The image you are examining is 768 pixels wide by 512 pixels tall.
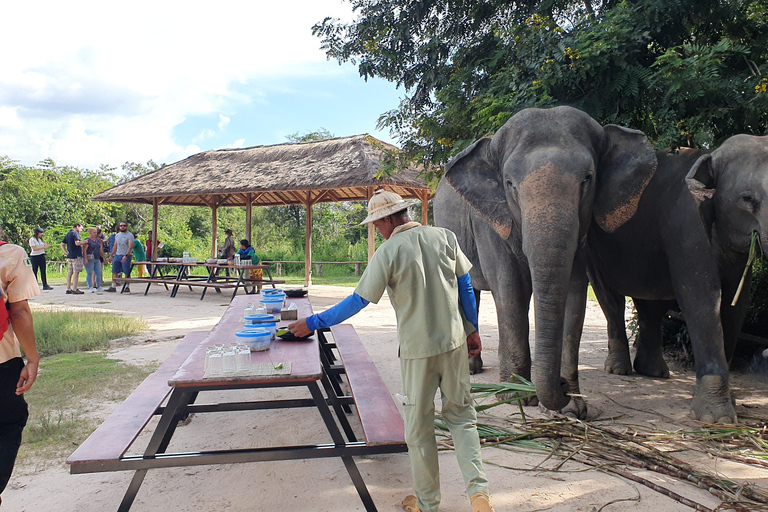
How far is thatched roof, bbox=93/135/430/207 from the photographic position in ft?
51.7

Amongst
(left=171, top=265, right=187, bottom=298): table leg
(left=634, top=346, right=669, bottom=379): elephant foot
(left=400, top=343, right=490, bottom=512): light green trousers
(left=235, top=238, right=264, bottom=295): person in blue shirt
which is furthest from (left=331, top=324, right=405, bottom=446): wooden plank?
(left=171, top=265, right=187, bottom=298): table leg

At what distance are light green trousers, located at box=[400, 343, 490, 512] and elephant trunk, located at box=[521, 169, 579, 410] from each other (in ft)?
3.84

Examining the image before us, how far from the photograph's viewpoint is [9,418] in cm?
284

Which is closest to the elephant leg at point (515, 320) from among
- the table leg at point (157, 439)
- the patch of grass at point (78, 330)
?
the table leg at point (157, 439)

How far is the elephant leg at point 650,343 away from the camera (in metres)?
6.29

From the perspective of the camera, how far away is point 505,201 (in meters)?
4.70

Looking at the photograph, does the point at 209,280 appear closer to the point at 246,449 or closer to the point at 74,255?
the point at 74,255

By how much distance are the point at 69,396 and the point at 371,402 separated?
343 centimetres

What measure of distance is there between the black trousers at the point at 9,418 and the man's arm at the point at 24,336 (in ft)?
0.11

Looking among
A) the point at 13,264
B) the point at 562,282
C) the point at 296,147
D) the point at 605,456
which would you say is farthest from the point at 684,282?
the point at 296,147

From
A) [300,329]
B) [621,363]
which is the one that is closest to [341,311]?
[300,329]

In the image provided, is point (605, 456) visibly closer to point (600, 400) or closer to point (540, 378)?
point (540, 378)

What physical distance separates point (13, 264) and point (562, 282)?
129 inches

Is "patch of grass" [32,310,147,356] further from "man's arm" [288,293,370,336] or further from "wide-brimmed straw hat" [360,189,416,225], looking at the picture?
"wide-brimmed straw hat" [360,189,416,225]
